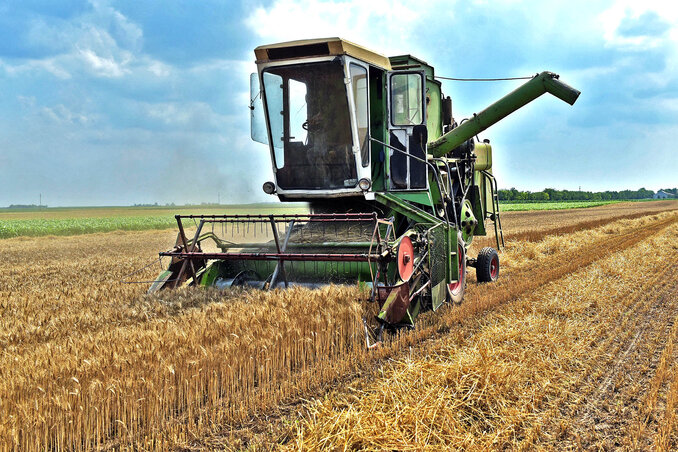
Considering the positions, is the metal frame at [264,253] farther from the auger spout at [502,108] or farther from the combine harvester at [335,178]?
the auger spout at [502,108]

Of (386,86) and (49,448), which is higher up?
(386,86)

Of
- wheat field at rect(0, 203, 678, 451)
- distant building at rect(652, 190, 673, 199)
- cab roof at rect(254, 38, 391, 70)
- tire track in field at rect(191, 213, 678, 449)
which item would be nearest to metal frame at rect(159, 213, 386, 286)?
wheat field at rect(0, 203, 678, 451)

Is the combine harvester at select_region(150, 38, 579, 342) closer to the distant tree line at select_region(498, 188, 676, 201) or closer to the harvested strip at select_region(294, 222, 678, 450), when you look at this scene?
the harvested strip at select_region(294, 222, 678, 450)

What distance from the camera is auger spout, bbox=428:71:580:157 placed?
23.2 ft

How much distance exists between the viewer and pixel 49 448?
2783 mm

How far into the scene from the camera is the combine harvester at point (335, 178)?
5879 millimetres

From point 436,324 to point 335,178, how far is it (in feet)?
7.04

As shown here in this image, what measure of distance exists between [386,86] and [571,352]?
372cm

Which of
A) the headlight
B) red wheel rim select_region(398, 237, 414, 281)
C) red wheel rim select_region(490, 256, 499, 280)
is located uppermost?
the headlight

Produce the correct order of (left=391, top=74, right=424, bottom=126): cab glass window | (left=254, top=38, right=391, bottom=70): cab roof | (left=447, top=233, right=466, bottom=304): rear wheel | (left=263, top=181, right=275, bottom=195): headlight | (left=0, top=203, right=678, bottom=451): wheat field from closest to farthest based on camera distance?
(left=0, top=203, right=678, bottom=451): wheat field → (left=254, top=38, right=391, bottom=70): cab roof → (left=391, top=74, right=424, bottom=126): cab glass window → (left=447, top=233, right=466, bottom=304): rear wheel → (left=263, top=181, right=275, bottom=195): headlight

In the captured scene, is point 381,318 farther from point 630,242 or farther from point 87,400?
point 630,242

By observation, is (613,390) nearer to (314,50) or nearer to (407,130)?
(407,130)

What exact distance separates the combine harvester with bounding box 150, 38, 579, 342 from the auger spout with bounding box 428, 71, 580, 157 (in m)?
0.03

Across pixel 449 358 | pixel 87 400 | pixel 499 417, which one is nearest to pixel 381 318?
pixel 449 358
